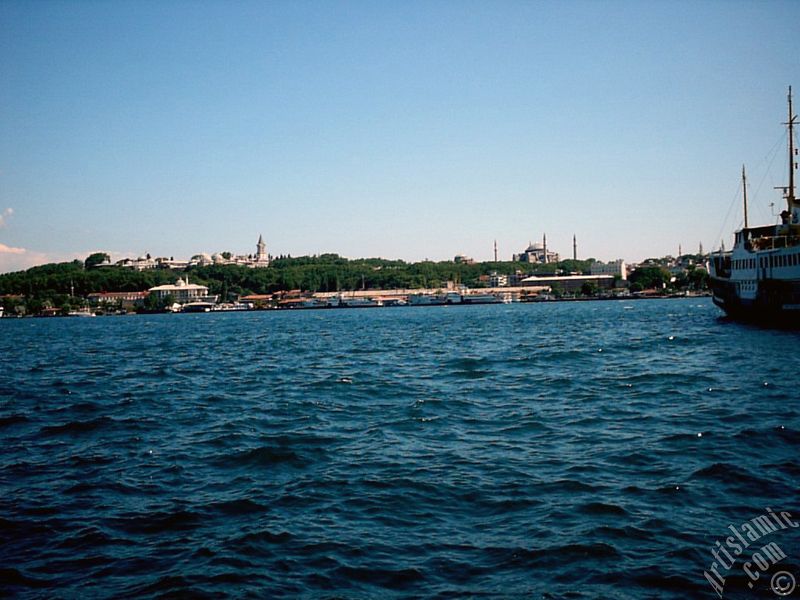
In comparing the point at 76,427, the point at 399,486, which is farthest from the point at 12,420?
the point at 399,486

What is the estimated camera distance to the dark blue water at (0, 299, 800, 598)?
7.80 meters

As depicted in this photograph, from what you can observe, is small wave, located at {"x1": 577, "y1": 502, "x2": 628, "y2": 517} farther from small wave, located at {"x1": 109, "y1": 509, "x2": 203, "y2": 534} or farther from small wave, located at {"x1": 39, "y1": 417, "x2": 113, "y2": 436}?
small wave, located at {"x1": 39, "y1": 417, "x2": 113, "y2": 436}

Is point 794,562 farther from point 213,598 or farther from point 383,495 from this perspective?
point 213,598

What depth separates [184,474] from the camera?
1239 centimetres

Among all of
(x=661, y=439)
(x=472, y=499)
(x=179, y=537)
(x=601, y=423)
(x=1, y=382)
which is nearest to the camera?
(x=179, y=537)

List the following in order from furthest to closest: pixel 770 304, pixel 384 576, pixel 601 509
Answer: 1. pixel 770 304
2. pixel 601 509
3. pixel 384 576

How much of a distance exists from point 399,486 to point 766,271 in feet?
146

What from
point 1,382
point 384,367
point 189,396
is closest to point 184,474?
point 189,396

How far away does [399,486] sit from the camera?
1114cm

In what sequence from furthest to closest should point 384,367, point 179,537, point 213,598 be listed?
point 384,367 < point 179,537 < point 213,598

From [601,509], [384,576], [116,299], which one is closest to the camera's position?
[384,576]

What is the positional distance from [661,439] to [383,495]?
6681mm

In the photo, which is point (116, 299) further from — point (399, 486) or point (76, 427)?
point (399, 486)

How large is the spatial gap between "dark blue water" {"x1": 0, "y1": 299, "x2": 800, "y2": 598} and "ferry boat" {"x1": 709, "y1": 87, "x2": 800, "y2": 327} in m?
23.9
